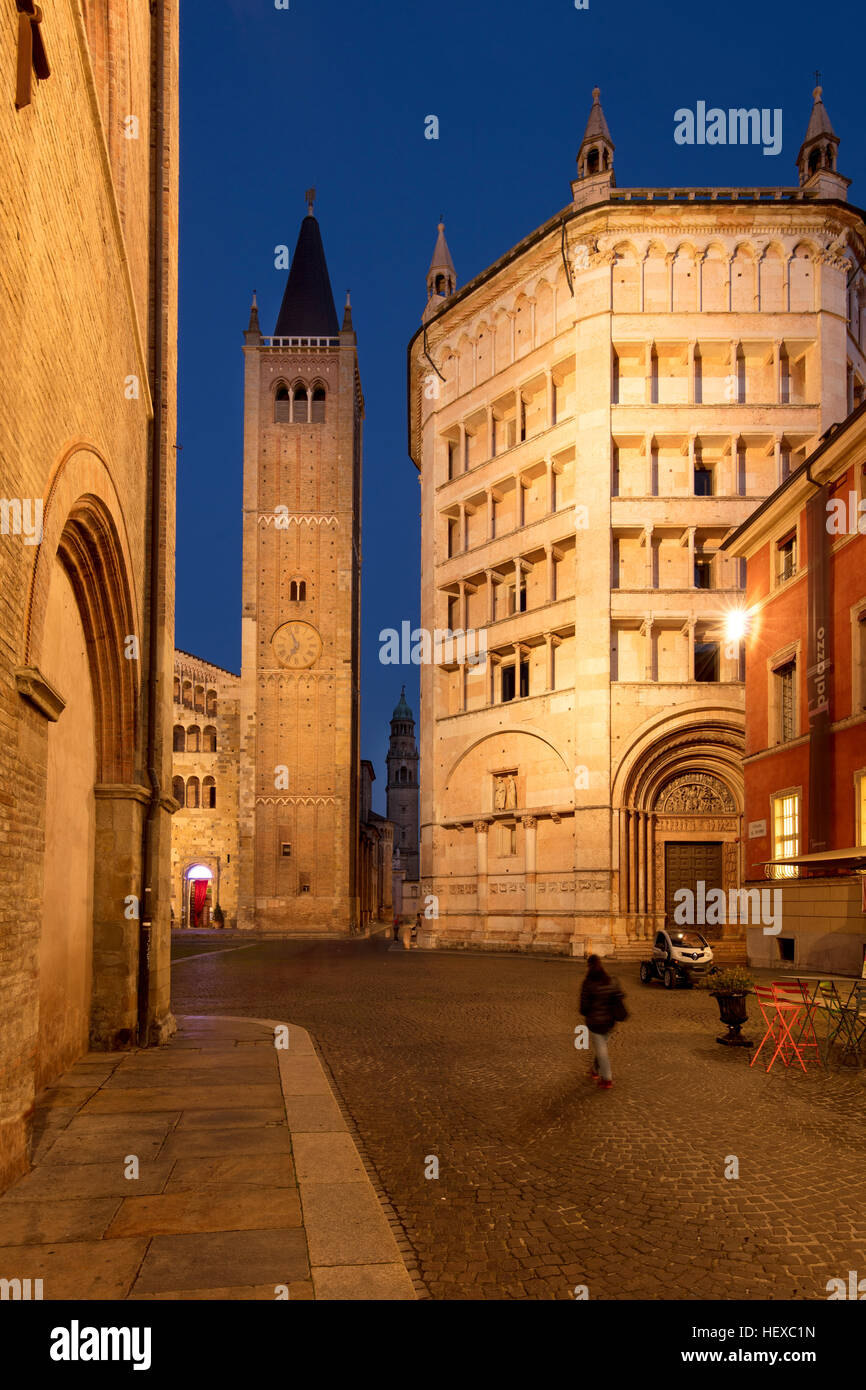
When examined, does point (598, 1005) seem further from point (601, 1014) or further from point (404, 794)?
point (404, 794)

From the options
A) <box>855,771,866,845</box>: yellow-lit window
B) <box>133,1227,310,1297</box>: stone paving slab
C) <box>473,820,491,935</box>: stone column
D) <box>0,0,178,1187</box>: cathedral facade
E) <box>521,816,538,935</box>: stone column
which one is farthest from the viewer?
<box>473,820,491,935</box>: stone column

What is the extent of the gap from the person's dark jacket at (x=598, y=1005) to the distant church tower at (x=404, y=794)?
12347cm

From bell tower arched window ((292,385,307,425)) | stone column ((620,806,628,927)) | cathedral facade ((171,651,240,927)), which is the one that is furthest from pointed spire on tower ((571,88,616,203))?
cathedral facade ((171,651,240,927))

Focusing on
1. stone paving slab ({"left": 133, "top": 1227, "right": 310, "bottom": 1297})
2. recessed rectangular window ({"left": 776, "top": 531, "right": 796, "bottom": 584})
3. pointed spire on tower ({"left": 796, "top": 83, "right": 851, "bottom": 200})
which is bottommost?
stone paving slab ({"left": 133, "top": 1227, "right": 310, "bottom": 1297})

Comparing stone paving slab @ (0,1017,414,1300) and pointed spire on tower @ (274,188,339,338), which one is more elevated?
pointed spire on tower @ (274,188,339,338)

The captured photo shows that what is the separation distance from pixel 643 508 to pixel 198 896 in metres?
40.7

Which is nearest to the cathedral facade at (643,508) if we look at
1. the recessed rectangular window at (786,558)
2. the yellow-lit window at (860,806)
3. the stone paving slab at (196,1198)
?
the recessed rectangular window at (786,558)

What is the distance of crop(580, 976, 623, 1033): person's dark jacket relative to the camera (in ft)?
31.1

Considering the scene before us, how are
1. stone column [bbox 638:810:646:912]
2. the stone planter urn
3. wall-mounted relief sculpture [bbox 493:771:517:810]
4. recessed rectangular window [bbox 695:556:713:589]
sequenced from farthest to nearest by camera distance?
wall-mounted relief sculpture [bbox 493:771:517:810]
recessed rectangular window [bbox 695:556:713:589]
stone column [bbox 638:810:646:912]
the stone planter urn

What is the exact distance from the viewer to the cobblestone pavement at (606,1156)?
5074 millimetres

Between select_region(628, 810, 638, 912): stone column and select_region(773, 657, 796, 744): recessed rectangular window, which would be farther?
select_region(628, 810, 638, 912): stone column

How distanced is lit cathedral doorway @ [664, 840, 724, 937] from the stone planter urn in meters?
18.9

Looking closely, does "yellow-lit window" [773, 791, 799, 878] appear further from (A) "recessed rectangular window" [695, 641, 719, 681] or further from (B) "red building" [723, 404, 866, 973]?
(A) "recessed rectangular window" [695, 641, 719, 681]

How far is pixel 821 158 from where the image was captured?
3256 centimetres
